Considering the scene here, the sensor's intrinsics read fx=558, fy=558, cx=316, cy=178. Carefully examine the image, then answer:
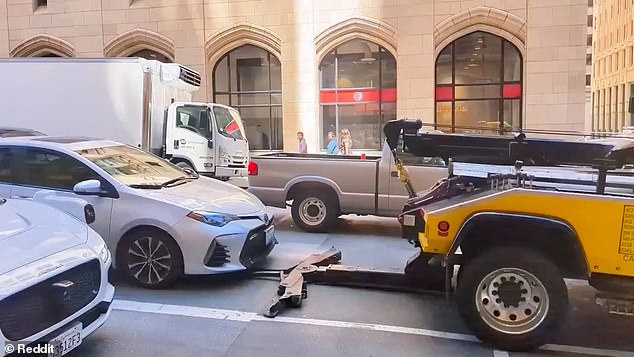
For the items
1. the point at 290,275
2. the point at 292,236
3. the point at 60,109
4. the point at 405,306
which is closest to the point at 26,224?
the point at 290,275

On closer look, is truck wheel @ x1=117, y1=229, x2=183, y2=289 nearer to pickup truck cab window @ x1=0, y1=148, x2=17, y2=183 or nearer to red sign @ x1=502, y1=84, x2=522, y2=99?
pickup truck cab window @ x1=0, y1=148, x2=17, y2=183

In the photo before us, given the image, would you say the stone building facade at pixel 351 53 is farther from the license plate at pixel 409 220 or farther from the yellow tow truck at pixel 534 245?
the yellow tow truck at pixel 534 245

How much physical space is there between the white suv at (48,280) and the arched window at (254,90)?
1602 centimetres

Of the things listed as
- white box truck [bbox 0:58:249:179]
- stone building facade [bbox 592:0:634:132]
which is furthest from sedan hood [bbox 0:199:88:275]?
stone building facade [bbox 592:0:634:132]

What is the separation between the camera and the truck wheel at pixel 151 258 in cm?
613

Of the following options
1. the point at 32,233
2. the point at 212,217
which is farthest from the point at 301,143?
the point at 32,233

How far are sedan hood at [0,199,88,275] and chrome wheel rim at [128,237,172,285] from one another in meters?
1.79

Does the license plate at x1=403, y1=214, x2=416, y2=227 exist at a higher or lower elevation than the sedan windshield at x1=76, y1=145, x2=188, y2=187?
lower

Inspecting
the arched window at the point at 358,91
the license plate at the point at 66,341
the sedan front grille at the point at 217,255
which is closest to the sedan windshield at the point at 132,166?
the sedan front grille at the point at 217,255

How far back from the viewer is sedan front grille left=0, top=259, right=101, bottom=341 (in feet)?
10.8

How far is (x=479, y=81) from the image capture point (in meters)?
18.8

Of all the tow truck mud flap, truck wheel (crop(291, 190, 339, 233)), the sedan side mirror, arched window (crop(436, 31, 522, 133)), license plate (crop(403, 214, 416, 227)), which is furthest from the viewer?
arched window (crop(436, 31, 522, 133))

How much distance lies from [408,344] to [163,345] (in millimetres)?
2083

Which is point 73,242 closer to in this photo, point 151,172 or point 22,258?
point 22,258
